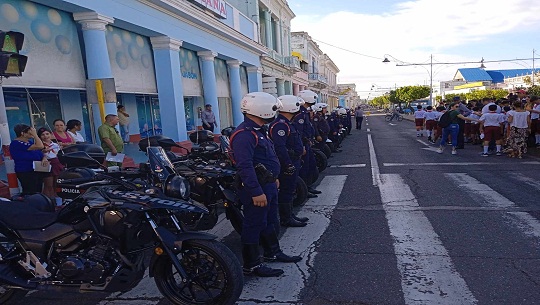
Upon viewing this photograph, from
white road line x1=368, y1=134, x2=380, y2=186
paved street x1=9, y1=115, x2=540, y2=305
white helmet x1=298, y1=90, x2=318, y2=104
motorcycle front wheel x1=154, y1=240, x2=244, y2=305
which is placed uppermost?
white helmet x1=298, y1=90, x2=318, y2=104

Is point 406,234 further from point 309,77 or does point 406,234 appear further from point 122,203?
point 309,77

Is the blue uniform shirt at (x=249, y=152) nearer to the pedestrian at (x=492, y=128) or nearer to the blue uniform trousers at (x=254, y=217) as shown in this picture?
the blue uniform trousers at (x=254, y=217)

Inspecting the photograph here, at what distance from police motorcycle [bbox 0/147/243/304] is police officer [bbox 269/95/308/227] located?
2.10 metres

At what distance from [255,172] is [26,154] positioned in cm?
421

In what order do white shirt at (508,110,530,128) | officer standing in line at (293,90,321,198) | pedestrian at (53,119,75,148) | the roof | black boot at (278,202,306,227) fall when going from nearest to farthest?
black boot at (278,202,306,227) → pedestrian at (53,119,75,148) → officer standing in line at (293,90,321,198) → white shirt at (508,110,530,128) → the roof

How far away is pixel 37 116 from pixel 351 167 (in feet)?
26.0

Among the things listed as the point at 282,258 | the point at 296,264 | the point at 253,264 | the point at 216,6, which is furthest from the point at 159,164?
the point at 216,6

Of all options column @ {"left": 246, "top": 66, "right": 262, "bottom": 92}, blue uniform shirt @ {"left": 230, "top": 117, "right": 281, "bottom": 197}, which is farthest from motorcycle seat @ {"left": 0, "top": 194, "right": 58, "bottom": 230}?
column @ {"left": 246, "top": 66, "right": 262, "bottom": 92}

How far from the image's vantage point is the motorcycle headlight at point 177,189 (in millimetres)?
3506

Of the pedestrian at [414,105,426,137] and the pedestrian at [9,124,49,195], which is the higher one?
the pedestrian at [9,124,49,195]

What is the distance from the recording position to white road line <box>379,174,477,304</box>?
344 centimetres

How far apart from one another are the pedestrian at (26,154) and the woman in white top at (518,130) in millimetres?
11550

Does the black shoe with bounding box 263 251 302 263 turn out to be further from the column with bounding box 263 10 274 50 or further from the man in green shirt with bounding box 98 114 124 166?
the column with bounding box 263 10 274 50

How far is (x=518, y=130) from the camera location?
36.3 feet
